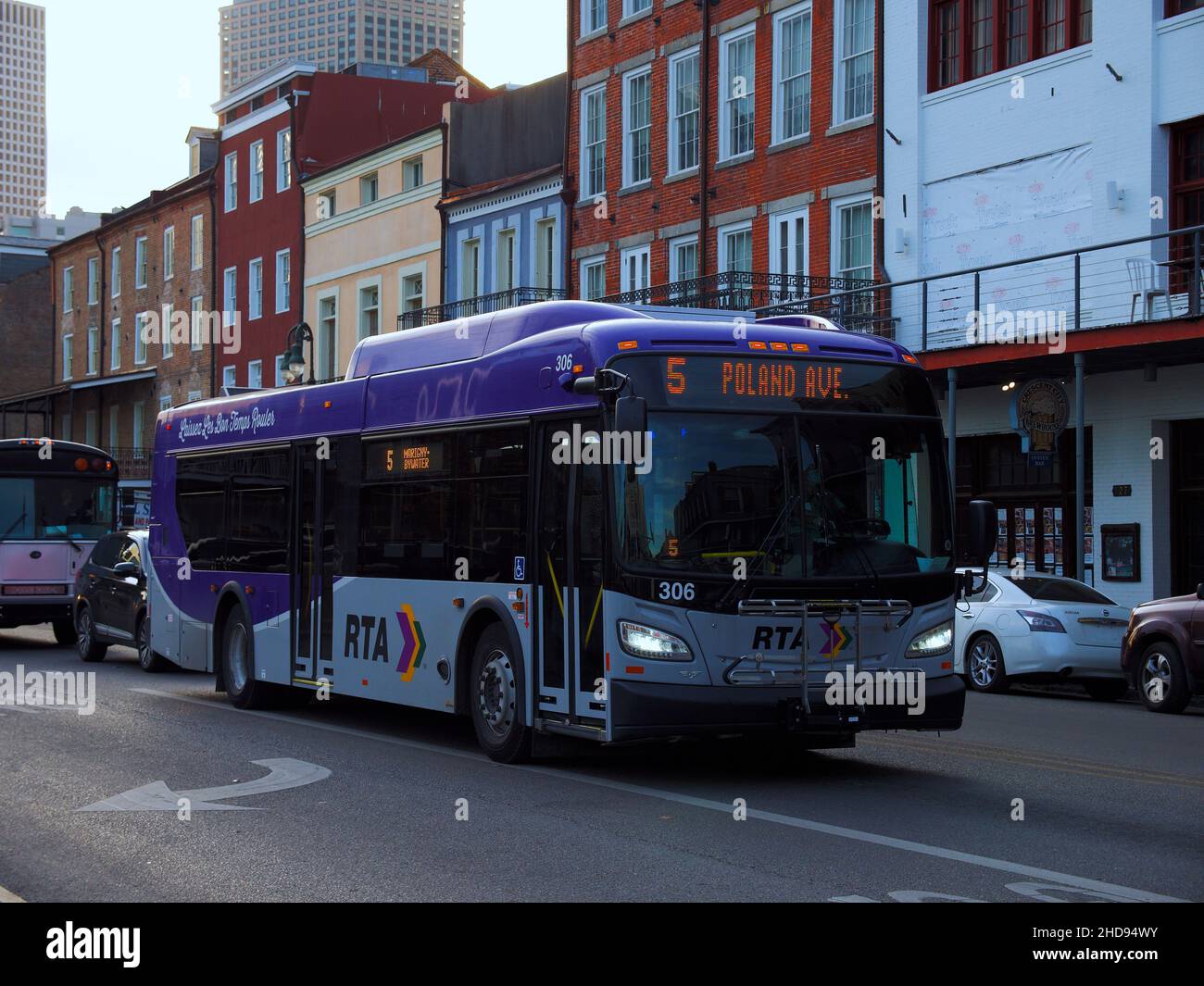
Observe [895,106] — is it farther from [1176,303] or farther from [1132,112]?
[1176,303]

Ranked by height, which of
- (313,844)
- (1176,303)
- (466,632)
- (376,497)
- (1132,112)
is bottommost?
(313,844)

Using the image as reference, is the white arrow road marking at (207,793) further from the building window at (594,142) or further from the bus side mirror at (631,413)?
the building window at (594,142)

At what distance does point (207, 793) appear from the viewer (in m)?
10.6

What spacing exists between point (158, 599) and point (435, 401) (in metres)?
6.99

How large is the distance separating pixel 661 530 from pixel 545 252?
28.9 metres

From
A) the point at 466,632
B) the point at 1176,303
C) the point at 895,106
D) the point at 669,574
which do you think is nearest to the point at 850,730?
the point at 669,574

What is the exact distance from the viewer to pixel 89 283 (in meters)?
66.8

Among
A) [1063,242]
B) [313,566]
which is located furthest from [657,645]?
[1063,242]

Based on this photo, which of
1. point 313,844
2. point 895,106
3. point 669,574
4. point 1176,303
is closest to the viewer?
point 313,844

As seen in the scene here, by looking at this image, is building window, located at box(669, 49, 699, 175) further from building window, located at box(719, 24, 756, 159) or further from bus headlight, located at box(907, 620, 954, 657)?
bus headlight, located at box(907, 620, 954, 657)

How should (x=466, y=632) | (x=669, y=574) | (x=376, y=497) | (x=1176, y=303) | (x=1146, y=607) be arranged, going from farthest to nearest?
(x=1176, y=303), (x=1146, y=607), (x=376, y=497), (x=466, y=632), (x=669, y=574)

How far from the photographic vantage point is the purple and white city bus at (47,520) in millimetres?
25656

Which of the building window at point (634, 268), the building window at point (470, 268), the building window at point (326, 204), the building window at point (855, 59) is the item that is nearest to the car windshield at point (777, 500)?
the building window at point (855, 59)

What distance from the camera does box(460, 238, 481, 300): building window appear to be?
40969 mm
